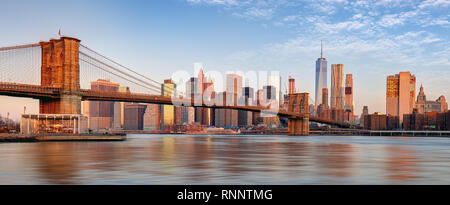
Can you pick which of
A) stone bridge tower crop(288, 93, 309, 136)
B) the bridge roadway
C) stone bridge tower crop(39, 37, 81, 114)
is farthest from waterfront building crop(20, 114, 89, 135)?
stone bridge tower crop(288, 93, 309, 136)

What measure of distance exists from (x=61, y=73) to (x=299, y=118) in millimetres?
83594

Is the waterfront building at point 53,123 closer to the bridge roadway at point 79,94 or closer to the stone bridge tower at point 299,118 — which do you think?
the bridge roadway at point 79,94

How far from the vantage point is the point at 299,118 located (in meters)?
134

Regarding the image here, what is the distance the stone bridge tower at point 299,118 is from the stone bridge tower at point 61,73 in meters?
81.1

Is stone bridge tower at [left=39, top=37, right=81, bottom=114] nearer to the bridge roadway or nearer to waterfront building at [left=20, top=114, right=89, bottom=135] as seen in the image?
the bridge roadway

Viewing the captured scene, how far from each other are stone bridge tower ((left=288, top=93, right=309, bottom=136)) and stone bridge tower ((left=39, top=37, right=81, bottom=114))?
266 ft

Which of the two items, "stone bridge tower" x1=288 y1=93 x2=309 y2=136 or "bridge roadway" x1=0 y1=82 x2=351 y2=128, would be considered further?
"stone bridge tower" x1=288 y1=93 x2=309 y2=136

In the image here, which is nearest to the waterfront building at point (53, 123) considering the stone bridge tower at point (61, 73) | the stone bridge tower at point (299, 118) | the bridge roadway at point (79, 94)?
the stone bridge tower at point (61, 73)

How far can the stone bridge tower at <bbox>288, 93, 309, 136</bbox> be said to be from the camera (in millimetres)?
135375

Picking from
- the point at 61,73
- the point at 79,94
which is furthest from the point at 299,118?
the point at 61,73

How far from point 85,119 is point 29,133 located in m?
9.21
